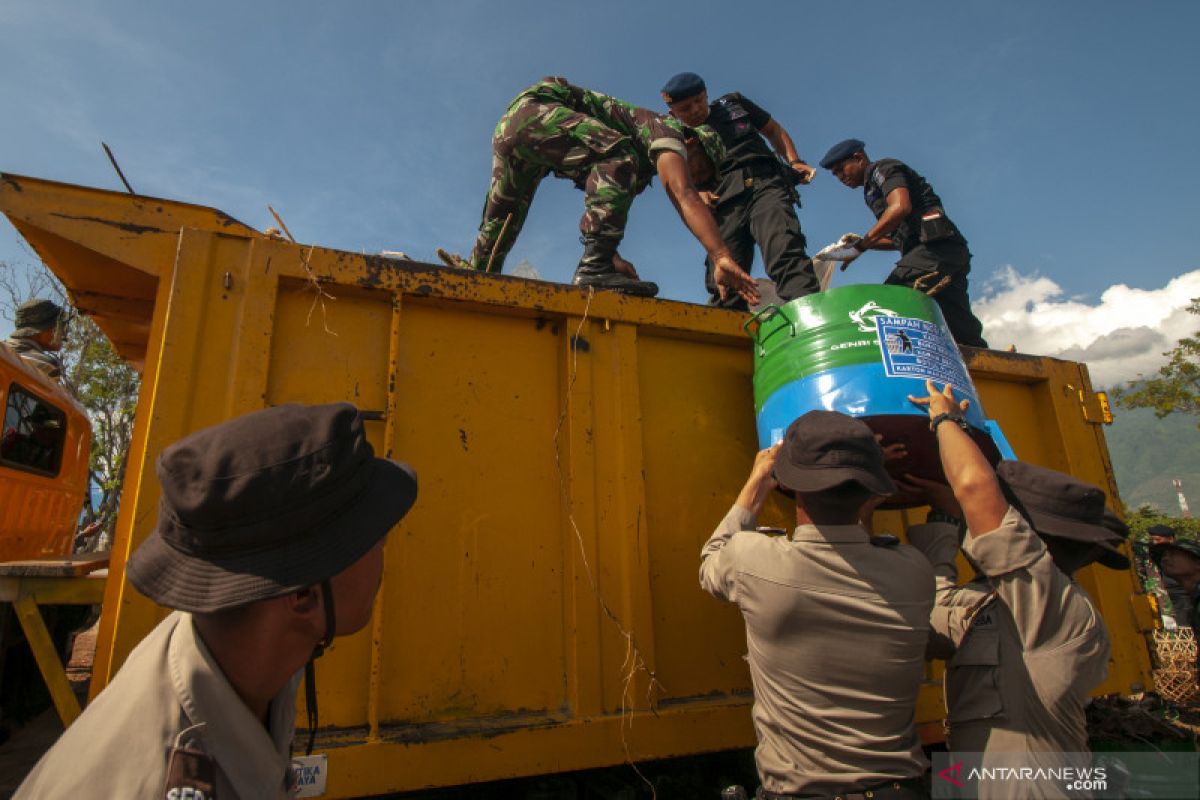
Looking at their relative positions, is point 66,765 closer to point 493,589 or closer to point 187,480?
point 187,480

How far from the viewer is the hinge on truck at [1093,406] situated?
3.18m

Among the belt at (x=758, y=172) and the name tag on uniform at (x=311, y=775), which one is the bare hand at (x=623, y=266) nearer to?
the belt at (x=758, y=172)

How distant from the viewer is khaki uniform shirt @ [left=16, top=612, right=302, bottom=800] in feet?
2.38

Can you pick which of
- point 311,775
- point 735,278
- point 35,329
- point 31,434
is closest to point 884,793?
point 311,775

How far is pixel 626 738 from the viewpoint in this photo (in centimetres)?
194

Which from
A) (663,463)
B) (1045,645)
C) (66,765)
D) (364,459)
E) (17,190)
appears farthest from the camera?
(663,463)

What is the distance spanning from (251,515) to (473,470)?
121cm

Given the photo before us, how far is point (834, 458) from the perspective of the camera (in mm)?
1622

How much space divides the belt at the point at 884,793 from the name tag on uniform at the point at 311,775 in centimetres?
119

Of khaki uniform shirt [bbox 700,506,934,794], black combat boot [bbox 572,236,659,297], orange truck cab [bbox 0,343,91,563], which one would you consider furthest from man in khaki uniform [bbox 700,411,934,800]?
orange truck cab [bbox 0,343,91,563]

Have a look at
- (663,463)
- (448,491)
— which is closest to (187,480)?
(448,491)

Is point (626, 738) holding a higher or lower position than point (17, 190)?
lower

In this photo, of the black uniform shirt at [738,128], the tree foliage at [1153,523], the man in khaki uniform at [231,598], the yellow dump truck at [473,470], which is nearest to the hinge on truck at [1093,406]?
the yellow dump truck at [473,470]

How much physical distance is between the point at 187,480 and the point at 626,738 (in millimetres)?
1603
